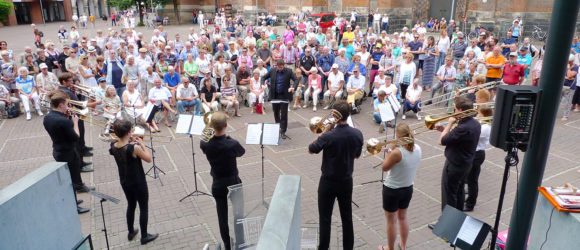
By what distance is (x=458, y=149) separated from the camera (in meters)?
5.26

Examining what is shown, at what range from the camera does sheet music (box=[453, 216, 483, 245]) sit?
3813 millimetres

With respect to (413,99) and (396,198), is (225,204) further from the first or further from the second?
(413,99)

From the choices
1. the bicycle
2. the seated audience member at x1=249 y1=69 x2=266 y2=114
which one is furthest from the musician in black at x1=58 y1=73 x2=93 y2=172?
the bicycle

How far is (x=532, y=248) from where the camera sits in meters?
3.78

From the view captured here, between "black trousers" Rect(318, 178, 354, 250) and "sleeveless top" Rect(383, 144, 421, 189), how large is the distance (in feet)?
1.69

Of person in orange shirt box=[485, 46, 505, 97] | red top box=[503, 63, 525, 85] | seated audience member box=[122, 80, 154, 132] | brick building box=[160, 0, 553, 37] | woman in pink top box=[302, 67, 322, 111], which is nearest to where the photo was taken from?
seated audience member box=[122, 80, 154, 132]

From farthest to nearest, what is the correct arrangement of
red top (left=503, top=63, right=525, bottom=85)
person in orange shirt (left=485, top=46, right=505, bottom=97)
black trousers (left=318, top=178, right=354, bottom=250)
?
person in orange shirt (left=485, top=46, right=505, bottom=97) → red top (left=503, top=63, right=525, bottom=85) → black trousers (left=318, top=178, right=354, bottom=250)

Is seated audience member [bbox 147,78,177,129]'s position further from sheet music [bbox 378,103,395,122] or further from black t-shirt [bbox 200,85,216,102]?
sheet music [bbox 378,103,395,122]

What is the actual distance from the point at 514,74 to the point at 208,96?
26.4 feet

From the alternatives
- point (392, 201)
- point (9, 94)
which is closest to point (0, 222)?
point (392, 201)

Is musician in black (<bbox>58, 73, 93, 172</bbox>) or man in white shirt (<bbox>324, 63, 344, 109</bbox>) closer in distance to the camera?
musician in black (<bbox>58, 73, 93, 172</bbox>)

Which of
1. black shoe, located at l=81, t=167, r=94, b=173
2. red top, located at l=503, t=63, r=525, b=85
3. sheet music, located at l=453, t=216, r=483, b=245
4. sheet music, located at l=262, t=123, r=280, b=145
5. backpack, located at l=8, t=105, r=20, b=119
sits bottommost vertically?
black shoe, located at l=81, t=167, r=94, b=173

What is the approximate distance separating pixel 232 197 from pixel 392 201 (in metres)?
1.90

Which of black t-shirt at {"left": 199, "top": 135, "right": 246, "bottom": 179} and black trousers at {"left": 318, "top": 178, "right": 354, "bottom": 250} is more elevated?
black t-shirt at {"left": 199, "top": 135, "right": 246, "bottom": 179}
